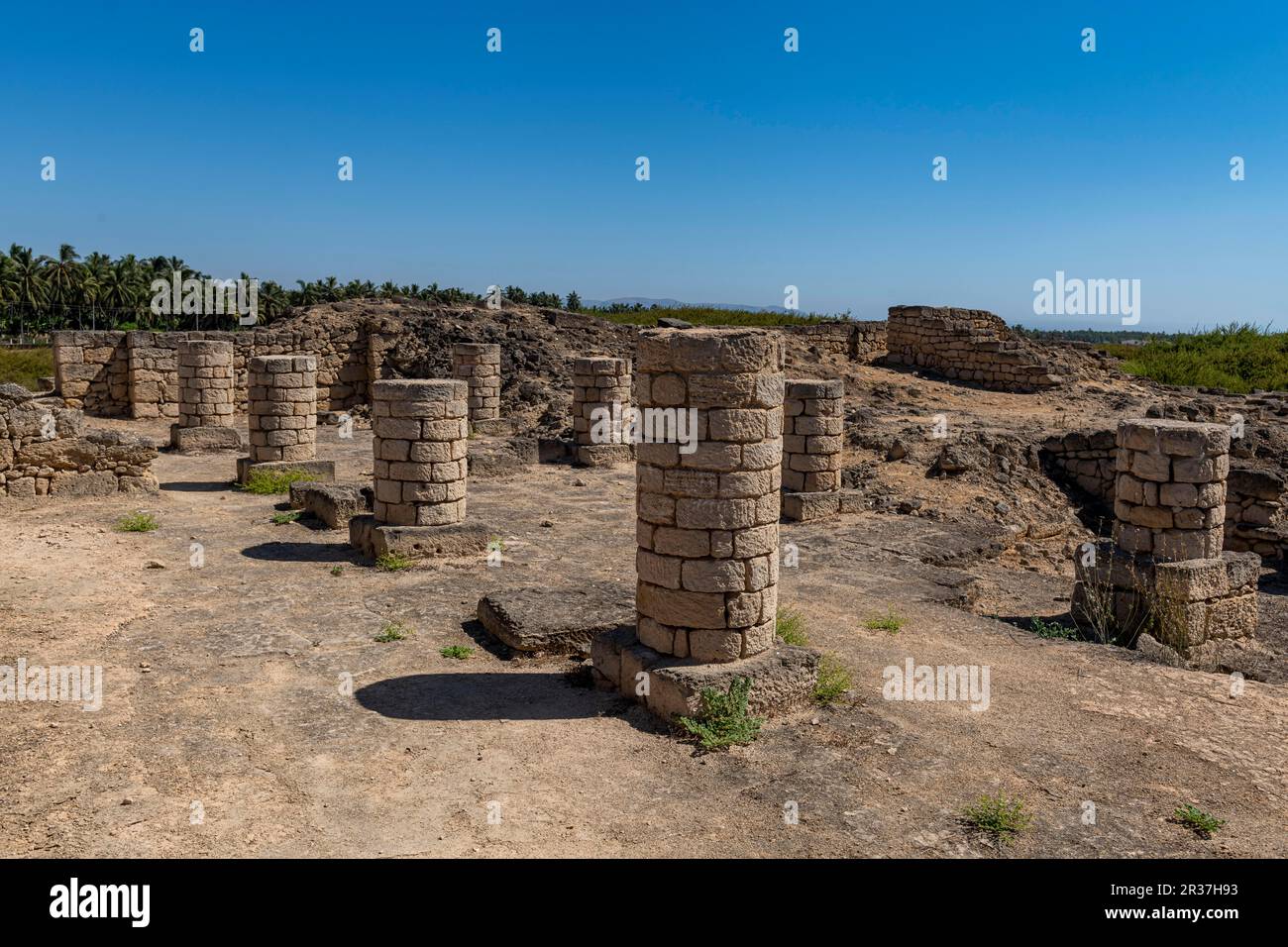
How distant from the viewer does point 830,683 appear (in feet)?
24.6

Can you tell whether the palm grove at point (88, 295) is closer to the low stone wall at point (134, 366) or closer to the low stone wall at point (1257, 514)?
the low stone wall at point (134, 366)

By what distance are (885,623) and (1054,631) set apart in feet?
6.28

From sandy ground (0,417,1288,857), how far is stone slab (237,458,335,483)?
470 cm

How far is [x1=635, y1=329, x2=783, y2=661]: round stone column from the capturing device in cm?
688

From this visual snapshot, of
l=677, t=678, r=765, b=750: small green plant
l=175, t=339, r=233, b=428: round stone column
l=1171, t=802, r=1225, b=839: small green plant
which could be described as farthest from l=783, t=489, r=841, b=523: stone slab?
l=175, t=339, r=233, b=428: round stone column

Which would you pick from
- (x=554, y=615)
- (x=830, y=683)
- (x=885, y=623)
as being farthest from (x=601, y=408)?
(x=830, y=683)

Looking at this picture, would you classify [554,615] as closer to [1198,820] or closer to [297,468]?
[1198,820]

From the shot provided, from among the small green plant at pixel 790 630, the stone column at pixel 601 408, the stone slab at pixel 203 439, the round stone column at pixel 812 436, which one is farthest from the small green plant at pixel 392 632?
the stone slab at pixel 203 439

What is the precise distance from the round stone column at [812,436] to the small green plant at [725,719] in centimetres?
797

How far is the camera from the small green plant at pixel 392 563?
11.0 m

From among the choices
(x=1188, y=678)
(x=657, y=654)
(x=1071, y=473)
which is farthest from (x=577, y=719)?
(x=1071, y=473)

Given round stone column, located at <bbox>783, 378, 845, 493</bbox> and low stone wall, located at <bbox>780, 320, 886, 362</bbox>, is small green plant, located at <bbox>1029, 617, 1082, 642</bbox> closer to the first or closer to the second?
round stone column, located at <bbox>783, 378, 845, 493</bbox>

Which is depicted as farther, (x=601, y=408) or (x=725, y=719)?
(x=601, y=408)
